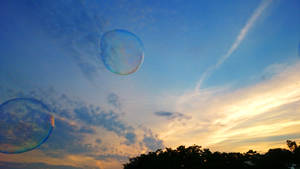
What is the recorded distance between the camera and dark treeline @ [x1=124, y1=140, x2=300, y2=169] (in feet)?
119

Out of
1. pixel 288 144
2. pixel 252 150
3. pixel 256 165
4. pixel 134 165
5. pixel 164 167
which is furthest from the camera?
pixel 288 144

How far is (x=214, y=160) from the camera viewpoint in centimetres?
3872

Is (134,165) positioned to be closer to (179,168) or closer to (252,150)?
(179,168)

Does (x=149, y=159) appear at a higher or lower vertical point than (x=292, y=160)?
higher

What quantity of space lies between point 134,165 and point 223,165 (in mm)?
22033

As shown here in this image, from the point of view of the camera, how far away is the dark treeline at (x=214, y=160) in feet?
119

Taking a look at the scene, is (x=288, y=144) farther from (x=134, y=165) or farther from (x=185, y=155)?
(x=134, y=165)

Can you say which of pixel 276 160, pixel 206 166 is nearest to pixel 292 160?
pixel 276 160

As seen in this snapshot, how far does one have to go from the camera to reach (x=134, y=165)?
4594 cm

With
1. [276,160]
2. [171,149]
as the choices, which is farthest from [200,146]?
[276,160]

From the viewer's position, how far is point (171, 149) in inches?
1907

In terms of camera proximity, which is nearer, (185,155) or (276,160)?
(276,160)

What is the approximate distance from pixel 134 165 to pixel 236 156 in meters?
25.0

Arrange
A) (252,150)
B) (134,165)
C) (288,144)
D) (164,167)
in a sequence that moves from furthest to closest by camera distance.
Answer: (288,144), (134,165), (252,150), (164,167)
